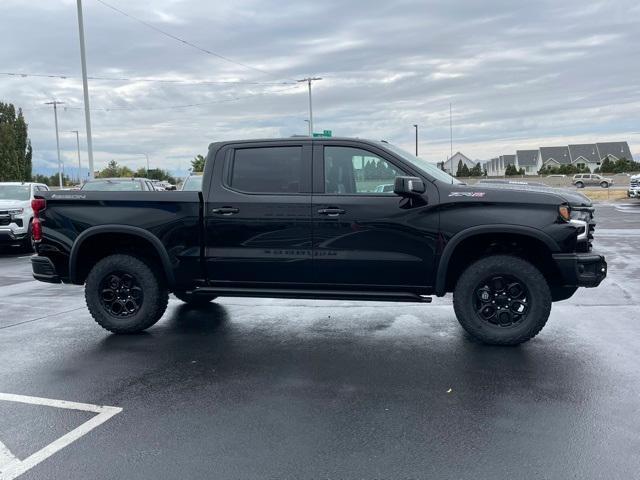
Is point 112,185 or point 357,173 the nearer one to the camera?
point 357,173

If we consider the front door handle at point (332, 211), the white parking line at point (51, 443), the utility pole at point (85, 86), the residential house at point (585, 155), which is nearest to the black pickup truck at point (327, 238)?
the front door handle at point (332, 211)

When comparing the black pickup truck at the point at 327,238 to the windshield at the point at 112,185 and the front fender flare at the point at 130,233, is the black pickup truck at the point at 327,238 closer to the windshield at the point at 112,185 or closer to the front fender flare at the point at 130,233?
the front fender flare at the point at 130,233

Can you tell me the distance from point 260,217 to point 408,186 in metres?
1.52

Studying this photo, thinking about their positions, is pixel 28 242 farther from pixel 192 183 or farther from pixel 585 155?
pixel 585 155

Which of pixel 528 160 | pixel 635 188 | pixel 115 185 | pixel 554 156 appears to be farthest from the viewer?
pixel 528 160

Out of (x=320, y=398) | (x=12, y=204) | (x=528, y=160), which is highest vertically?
(x=528, y=160)

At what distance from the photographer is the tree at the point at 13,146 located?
55.3m

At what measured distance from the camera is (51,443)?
3650 millimetres

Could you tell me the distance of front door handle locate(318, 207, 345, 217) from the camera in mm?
5594

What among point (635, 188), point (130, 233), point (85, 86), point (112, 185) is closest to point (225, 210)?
point (130, 233)

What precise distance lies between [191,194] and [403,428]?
3294 millimetres

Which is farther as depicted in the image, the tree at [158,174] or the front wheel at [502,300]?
the tree at [158,174]

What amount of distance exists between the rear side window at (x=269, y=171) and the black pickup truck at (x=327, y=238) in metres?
0.01

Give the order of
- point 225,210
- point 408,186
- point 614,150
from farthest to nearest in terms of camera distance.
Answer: point 614,150 < point 225,210 < point 408,186
